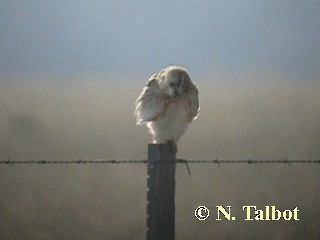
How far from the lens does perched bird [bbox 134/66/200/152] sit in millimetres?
7184

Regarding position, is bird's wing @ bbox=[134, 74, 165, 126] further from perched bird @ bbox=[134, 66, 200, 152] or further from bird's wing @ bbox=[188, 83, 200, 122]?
bird's wing @ bbox=[188, 83, 200, 122]

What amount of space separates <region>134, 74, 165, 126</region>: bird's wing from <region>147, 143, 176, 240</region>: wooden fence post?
220cm

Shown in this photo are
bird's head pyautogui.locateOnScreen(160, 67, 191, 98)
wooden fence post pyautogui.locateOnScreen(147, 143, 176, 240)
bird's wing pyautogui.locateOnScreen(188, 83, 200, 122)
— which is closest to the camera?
wooden fence post pyautogui.locateOnScreen(147, 143, 176, 240)

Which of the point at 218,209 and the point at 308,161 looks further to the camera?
the point at 218,209

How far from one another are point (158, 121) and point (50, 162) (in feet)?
6.23

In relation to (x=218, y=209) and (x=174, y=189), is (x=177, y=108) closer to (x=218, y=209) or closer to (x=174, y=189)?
(x=218, y=209)

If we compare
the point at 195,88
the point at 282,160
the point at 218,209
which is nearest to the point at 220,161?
the point at 282,160

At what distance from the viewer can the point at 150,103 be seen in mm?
7234

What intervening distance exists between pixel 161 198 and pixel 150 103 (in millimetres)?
2480

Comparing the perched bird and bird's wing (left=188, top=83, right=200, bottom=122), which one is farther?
bird's wing (left=188, top=83, right=200, bottom=122)

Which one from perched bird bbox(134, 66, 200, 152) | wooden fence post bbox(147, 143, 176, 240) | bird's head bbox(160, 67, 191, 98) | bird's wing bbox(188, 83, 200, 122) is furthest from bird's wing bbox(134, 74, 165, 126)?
wooden fence post bbox(147, 143, 176, 240)

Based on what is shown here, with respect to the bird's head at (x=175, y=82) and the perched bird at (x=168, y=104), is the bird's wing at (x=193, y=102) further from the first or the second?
the bird's head at (x=175, y=82)

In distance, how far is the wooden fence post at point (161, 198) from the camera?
4895 mm

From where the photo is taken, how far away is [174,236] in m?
4.94
